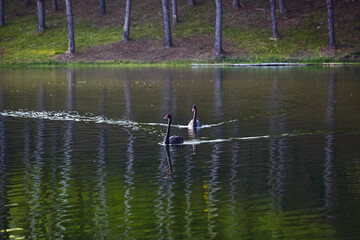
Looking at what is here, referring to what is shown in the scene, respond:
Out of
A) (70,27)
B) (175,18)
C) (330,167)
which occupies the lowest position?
(330,167)

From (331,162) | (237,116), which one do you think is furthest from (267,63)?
(331,162)

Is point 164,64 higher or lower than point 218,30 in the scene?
lower

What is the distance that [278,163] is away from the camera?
50.9 feet

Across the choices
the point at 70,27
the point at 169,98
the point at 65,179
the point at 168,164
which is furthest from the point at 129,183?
the point at 70,27

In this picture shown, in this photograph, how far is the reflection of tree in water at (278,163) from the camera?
12688 mm

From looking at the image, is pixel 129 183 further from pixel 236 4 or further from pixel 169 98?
pixel 236 4

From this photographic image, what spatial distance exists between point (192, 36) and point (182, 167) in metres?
46.3

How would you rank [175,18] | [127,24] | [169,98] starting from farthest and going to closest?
1. [175,18]
2. [127,24]
3. [169,98]

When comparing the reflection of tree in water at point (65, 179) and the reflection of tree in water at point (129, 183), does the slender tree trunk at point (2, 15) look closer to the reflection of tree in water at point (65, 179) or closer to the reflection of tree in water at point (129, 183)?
the reflection of tree in water at point (65, 179)

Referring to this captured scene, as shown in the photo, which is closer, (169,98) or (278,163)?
(278,163)

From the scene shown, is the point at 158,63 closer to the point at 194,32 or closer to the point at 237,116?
the point at 194,32

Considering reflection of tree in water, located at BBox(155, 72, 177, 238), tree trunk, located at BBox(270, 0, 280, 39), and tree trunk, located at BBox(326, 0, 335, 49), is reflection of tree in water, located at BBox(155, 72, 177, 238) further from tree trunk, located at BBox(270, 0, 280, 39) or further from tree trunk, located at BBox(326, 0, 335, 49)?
tree trunk, located at BBox(270, 0, 280, 39)

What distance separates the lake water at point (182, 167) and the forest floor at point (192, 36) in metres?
22.6

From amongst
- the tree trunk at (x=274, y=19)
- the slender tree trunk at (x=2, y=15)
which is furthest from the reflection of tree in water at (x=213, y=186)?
the slender tree trunk at (x=2, y=15)
